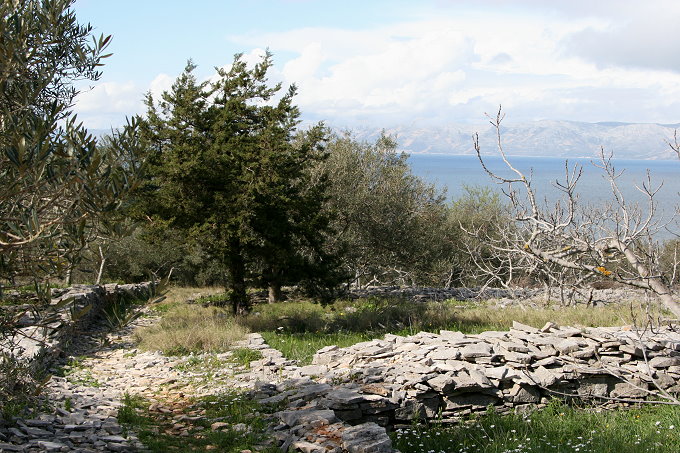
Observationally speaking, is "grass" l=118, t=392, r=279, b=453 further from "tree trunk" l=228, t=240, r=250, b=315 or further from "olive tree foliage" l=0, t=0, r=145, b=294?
"tree trunk" l=228, t=240, r=250, b=315

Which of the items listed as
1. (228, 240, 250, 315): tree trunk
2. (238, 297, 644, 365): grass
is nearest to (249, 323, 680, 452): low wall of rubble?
(238, 297, 644, 365): grass

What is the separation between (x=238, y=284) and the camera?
58.3 feet

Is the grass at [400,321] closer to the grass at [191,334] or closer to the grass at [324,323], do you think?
the grass at [324,323]

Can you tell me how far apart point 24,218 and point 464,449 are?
5.76m

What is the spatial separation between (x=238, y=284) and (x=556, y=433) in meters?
11.3

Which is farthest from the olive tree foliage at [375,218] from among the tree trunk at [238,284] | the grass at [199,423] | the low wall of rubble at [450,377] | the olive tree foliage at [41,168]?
the olive tree foliage at [41,168]

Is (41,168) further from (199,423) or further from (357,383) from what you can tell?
(357,383)

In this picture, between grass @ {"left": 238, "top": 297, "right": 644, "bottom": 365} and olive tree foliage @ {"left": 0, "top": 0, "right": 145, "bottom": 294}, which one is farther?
grass @ {"left": 238, "top": 297, "right": 644, "bottom": 365}

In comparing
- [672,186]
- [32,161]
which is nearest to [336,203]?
[32,161]

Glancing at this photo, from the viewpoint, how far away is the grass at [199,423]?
7636mm

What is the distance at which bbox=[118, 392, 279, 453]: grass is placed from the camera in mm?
7636

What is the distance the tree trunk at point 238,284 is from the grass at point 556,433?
9.57 meters

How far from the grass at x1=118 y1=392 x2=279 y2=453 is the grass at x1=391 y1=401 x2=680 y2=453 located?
195 cm

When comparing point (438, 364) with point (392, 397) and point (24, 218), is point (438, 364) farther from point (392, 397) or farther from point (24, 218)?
point (24, 218)
